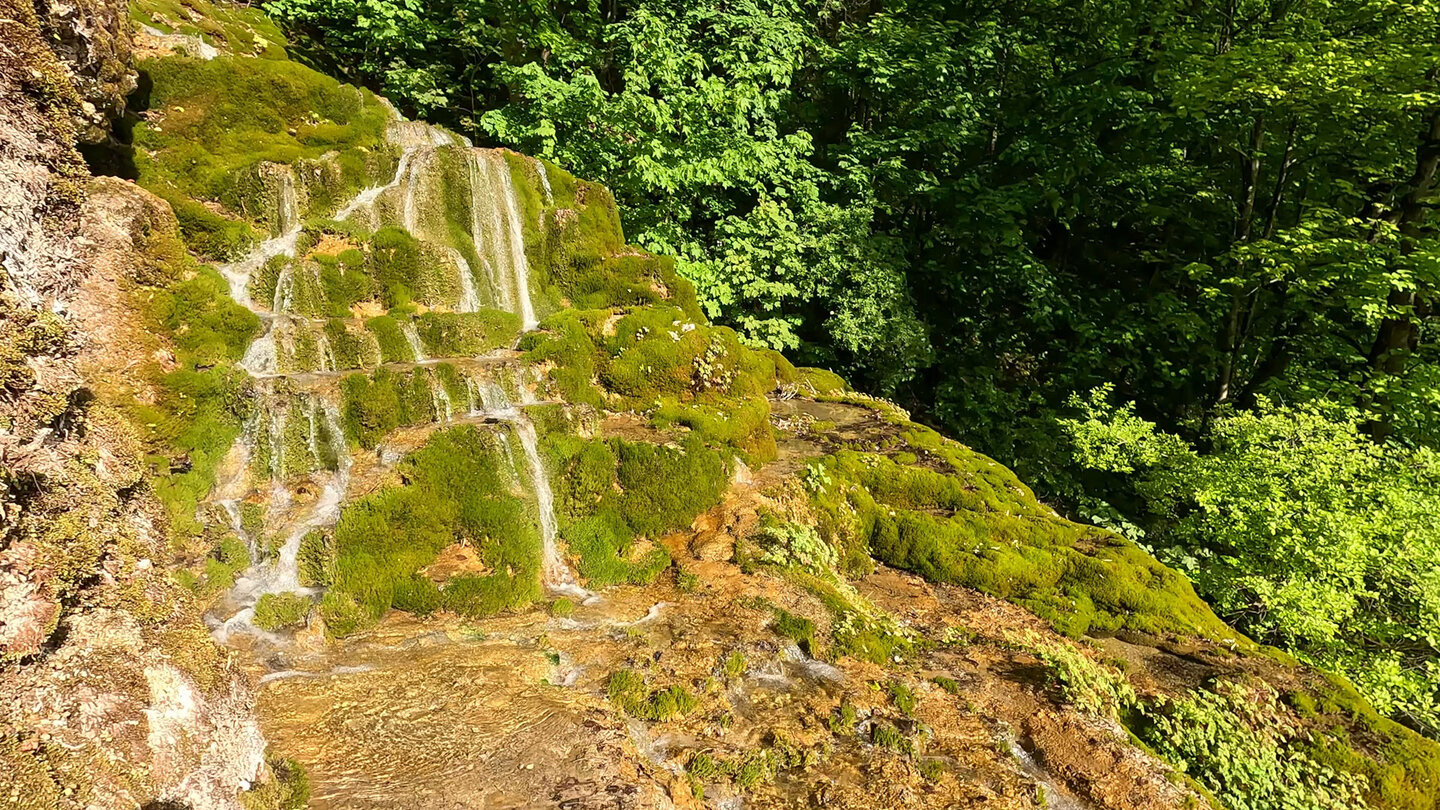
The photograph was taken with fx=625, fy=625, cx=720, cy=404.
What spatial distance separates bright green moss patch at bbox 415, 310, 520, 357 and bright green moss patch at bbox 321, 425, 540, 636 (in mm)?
2043

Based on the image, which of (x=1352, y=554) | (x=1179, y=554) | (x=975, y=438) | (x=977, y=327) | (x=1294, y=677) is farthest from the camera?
(x=977, y=327)

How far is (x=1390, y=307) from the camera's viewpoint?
29.9 ft

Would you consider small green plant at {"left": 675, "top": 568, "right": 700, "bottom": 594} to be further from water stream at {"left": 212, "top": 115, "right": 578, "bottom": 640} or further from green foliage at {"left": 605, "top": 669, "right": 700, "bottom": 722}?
green foliage at {"left": 605, "top": 669, "right": 700, "bottom": 722}

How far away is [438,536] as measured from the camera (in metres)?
6.32

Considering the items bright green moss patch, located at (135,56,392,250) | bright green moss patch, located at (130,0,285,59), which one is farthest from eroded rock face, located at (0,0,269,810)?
bright green moss patch, located at (130,0,285,59)

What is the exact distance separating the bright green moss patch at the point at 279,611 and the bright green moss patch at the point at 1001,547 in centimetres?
538

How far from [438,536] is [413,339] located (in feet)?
10.1

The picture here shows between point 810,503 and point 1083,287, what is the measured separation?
1076cm

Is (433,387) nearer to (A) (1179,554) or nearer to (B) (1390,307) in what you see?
(A) (1179,554)

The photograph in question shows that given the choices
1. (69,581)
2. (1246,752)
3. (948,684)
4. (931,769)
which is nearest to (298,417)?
(69,581)

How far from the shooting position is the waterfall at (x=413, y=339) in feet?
26.5

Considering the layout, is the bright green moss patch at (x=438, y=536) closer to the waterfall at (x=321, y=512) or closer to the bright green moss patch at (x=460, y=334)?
the waterfall at (x=321, y=512)

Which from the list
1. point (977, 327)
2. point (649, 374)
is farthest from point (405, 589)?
point (977, 327)

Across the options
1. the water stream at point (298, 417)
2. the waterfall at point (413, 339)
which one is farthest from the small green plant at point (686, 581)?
the waterfall at point (413, 339)
